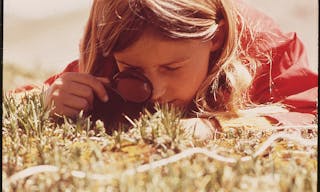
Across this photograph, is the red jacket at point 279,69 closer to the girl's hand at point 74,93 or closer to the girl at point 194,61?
the girl at point 194,61

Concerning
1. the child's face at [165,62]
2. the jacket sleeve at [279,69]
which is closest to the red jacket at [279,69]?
the jacket sleeve at [279,69]

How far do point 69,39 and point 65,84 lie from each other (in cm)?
174

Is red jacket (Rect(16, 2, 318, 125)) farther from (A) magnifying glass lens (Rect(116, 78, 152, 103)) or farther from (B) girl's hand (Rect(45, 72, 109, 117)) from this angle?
(B) girl's hand (Rect(45, 72, 109, 117))

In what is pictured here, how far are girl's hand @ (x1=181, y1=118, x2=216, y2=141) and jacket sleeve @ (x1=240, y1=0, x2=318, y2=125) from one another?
1.95 ft

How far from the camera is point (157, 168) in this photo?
174 centimetres

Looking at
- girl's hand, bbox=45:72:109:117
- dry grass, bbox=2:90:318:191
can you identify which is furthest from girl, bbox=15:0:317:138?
dry grass, bbox=2:90:318:191

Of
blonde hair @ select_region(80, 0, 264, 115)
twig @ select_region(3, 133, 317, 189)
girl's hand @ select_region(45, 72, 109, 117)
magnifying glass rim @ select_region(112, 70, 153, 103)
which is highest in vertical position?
blonde hair @ select_region(80, 0, 264, 115)

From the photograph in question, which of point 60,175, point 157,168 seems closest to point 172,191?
point 157,168

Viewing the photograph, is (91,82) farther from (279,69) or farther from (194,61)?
(279,69)

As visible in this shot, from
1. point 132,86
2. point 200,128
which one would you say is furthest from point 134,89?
point 200,128

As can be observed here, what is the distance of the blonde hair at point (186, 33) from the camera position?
2.52 m

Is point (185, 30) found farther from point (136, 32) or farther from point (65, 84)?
point (65, 84)

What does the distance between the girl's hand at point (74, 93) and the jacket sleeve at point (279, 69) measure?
749mm

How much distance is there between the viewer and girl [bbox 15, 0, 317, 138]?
246 centimetres
